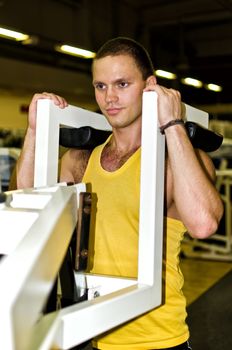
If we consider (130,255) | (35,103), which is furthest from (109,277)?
(35,103)

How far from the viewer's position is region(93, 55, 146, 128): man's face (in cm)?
127

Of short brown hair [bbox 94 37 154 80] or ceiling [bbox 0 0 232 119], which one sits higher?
ceiling [bbox 0 0 232 119]

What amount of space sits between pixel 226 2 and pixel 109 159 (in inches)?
238

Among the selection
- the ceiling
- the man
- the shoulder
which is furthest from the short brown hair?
the ceiling

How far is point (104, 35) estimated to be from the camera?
7973 millimetres

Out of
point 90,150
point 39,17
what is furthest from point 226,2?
point 90,150

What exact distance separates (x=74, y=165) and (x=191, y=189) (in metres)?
0.51

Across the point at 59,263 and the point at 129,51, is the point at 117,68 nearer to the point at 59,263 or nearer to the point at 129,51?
the point at 129,51

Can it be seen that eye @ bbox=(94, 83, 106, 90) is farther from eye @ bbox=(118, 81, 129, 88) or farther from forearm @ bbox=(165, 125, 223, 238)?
forearm @ bbox=(165, 125, 223, 238)

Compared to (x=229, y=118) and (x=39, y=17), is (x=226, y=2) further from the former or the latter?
(x=229, y=118)

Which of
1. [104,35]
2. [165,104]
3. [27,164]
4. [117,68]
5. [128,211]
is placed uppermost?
[104,35]

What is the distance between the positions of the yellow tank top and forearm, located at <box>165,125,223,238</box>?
141mm

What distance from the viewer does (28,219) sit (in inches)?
28.7

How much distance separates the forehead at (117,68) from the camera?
1266 millimetres
